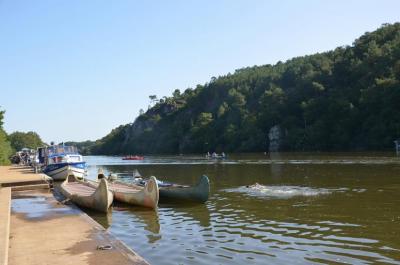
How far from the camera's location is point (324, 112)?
357 ft

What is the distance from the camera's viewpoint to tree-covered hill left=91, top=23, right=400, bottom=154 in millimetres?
93500

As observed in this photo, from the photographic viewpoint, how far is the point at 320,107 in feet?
359

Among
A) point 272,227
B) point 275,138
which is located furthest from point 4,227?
point 275,138

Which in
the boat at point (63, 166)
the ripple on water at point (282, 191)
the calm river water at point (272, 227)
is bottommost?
the calm river water at point (272, 227)

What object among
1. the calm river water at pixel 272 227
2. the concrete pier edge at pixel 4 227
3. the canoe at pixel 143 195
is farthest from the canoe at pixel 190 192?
the concrete pier edge at pixel 4 227

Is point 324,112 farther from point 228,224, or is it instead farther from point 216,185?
point 228,224

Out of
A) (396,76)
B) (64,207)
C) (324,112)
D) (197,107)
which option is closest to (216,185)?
(64,207)

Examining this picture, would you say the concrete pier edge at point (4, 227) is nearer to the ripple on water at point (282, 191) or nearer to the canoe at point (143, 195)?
the canoe at point (143, 195)

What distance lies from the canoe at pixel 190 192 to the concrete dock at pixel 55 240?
625 centimetres

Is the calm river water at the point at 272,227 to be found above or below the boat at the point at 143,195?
below

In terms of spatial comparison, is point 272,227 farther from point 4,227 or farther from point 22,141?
point 22,141

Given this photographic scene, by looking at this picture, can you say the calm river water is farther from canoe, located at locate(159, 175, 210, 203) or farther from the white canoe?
canoe, located at locate(159, 175, 210, 203)

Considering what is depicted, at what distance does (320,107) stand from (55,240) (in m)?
103

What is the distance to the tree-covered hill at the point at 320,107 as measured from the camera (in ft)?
307
